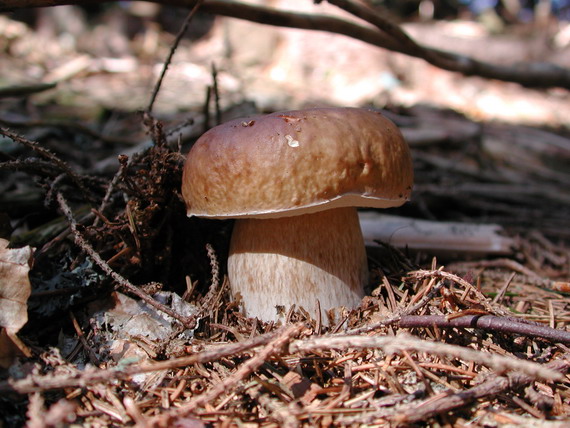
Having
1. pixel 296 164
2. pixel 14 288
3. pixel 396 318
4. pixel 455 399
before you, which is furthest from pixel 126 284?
pixel 455 399

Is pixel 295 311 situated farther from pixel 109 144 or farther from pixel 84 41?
pixel 84 41

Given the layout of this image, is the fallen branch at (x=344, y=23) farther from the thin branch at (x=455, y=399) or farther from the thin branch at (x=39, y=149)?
the thin branch at (x=455, y=399)

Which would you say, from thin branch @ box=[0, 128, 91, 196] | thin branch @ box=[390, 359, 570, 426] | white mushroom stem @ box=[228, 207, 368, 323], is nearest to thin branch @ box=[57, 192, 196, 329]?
thin branch @ box=[0, 128, 91, 196]

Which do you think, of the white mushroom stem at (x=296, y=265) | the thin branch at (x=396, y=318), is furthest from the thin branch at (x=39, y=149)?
the thin branch at (x=396, y=318)

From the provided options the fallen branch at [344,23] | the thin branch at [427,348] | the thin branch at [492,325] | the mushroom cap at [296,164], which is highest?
the fallen branch at [344,23]

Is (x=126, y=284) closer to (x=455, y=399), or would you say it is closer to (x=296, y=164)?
(x=296, y=164)

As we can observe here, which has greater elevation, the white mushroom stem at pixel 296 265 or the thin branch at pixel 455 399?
the white mushroom stem at pixel 296 265

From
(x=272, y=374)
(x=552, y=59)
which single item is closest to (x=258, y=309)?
(x=272, y=374)
